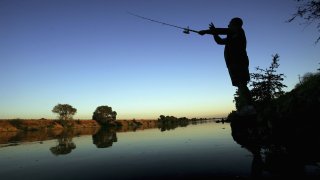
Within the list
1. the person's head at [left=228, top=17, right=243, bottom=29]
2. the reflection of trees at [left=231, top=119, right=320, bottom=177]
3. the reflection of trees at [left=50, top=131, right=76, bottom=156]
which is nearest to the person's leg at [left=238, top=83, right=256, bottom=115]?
the reflection of trees at [left=231, top=119, right=320, bottom=177]

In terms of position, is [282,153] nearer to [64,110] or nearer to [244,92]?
[244,92]

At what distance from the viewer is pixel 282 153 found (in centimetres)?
549

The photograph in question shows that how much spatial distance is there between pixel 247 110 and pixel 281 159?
2.83 metres

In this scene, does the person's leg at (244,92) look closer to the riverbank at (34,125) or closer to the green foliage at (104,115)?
the riverbank at (34,125)

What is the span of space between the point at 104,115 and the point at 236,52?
110 meters

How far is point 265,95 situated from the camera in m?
48.7

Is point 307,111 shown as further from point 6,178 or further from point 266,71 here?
point 266,71

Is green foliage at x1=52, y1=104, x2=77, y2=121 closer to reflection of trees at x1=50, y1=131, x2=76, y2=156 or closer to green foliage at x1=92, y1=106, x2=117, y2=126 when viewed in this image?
green foliage at x1=92, y1=106, x2=117, y2=126

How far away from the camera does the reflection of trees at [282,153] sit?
13.1ft

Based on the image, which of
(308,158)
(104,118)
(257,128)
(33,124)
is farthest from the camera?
(104,118)

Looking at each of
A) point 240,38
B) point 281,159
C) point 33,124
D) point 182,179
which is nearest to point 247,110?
point 240,38

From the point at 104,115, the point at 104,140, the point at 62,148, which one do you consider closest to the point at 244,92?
the point at 62,148

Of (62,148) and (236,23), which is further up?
(236,23)

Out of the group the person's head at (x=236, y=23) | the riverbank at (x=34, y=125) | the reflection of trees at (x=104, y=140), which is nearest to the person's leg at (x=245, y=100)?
the person's head at (x=236, y=23)
